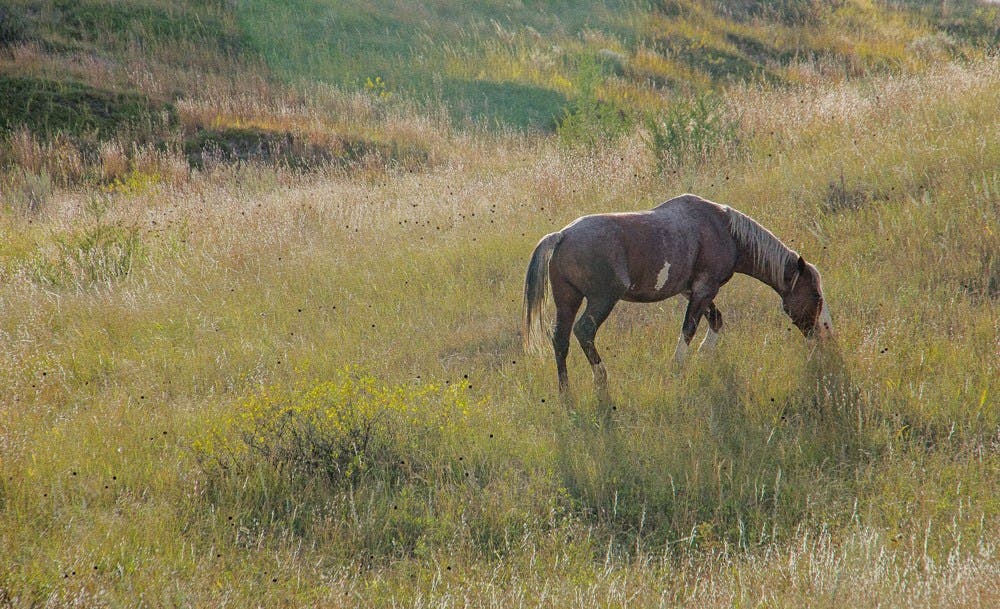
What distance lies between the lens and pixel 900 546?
13.5 feet

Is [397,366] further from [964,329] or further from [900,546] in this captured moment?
[964,329]

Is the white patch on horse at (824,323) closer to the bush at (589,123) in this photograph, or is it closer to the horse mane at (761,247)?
the horse mane at (761,247)

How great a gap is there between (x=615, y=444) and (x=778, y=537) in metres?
1.25

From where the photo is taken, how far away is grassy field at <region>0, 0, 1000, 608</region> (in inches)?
163

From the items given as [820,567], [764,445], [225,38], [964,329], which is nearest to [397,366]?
[764,445]

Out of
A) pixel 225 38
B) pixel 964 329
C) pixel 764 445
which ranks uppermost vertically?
pixel 225 38

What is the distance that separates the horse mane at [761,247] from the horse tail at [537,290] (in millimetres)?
1539

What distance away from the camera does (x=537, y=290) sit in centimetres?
576

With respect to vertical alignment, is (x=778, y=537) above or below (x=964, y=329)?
below

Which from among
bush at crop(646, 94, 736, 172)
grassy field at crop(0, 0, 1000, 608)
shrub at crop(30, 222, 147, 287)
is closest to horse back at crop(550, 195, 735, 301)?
grassy field at crop(0, 0, 1000, 608)

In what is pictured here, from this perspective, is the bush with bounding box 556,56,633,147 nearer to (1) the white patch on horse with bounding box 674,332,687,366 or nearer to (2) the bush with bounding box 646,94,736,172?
(2) the bush with bounding box 646,94,736,172

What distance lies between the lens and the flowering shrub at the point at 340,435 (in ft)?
17.0

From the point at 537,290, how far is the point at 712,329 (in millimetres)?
1747

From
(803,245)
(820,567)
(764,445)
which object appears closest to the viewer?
(820,567)
